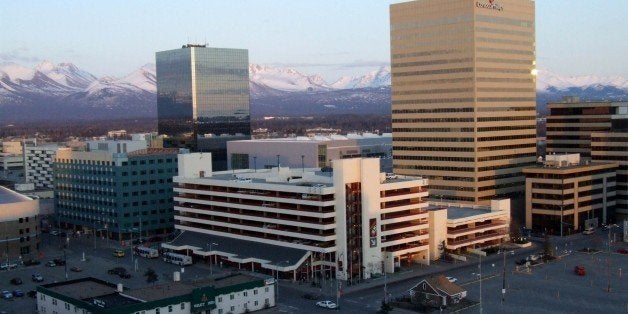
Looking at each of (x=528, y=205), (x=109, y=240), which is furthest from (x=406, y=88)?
(x=109, y=240)

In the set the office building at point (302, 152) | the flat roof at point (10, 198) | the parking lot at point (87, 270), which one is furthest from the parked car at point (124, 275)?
the office building at point (302, 152)

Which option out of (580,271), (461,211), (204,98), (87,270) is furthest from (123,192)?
(580,271)

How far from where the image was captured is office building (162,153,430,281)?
78.3 m

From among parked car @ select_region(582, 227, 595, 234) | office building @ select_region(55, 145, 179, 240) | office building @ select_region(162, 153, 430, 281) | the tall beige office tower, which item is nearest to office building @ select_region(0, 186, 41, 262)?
office building @ select_region(55, 145, 179, 240)

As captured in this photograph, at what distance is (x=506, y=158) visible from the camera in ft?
384

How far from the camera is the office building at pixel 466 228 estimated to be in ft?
286

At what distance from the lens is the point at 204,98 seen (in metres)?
159

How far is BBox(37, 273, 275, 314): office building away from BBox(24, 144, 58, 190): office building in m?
93.4

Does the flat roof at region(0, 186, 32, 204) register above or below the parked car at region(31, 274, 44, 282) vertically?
above

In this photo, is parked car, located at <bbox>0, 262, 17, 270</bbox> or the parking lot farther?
parked car, located at <bbox>0, 262, 17, 270</bbox>

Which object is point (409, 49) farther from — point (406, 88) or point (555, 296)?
point (555, 296)

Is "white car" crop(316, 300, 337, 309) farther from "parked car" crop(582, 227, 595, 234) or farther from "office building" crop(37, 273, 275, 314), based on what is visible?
"parked car" crop(582, 227, 595, 234)

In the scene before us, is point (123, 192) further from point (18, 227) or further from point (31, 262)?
point (31, 262)

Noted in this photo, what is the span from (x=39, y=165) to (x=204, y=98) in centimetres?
3525
